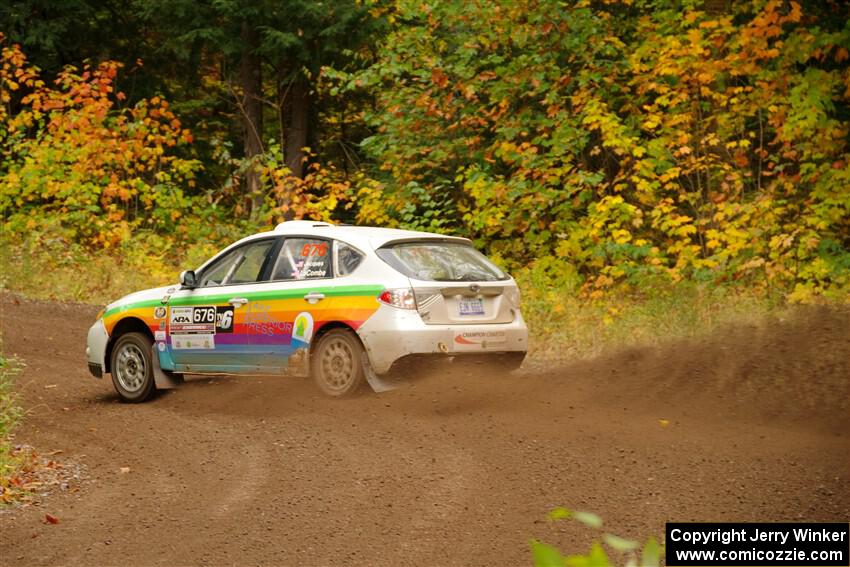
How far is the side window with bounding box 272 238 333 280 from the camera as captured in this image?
10898 mm

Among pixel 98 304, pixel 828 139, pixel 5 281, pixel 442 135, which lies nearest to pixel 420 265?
pixel 828 139

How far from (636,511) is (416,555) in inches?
58.3

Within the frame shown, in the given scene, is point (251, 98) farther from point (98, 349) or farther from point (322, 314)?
point (322, 314)

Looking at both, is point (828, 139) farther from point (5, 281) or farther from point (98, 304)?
point (5, 281)

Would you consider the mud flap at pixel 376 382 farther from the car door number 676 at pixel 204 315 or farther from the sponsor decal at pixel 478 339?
the car door number 676 at pixel 204 315

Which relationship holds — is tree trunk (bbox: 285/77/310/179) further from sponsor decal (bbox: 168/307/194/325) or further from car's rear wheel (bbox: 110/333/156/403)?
sponsor decal (bbox: 168/307/194/325)

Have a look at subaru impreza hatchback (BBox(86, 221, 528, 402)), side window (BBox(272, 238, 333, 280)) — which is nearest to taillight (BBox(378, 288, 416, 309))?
subaru impreza hatchback (BBox(86, 221, 528, 402))

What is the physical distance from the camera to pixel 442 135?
19141 mm

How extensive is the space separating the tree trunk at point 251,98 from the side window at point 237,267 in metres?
13.4

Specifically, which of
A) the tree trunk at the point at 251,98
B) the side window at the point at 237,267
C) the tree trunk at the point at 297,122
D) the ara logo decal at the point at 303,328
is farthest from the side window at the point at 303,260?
the tree trunk at the point at 297,122

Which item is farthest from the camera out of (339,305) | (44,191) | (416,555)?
(44,191)

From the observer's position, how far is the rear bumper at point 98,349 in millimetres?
12141

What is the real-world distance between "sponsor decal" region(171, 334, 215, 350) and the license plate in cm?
268

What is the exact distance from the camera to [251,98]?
2762 cm
